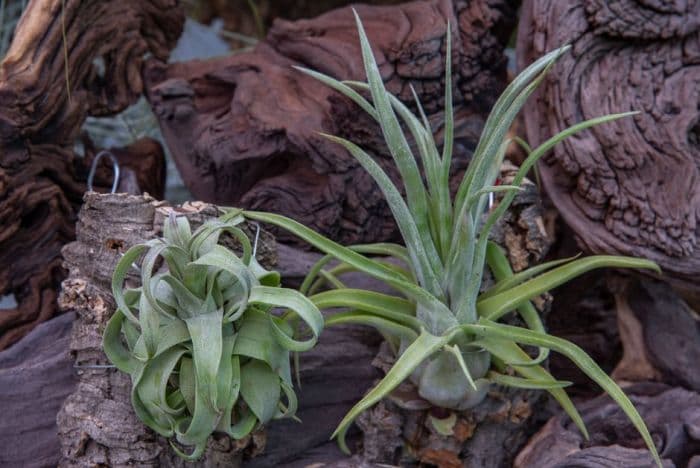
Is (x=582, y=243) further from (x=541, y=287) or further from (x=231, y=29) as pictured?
(x=231, y=29)

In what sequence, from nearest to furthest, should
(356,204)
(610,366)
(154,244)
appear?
(154,244) < (356,204) < (610,366)

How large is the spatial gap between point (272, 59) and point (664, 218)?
64 cm

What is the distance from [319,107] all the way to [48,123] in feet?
1.27

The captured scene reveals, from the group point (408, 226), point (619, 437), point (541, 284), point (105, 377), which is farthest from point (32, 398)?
point (619, 437)

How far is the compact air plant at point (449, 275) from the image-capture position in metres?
0.78

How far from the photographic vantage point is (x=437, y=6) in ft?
3.73

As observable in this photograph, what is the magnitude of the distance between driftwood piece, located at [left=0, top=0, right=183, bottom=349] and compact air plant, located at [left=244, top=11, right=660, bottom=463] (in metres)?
0.41

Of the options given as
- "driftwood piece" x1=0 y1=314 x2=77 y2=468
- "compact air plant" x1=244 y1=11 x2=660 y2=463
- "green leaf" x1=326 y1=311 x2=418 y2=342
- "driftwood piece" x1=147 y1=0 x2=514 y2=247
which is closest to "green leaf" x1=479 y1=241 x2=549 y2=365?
"compact air plant" x1=244 y1=11 x2=660 y2=463

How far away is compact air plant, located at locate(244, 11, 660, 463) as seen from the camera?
30.9 inches

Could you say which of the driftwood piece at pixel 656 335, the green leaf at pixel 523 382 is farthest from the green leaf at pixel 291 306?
the driftwood piece at pixel 656 335

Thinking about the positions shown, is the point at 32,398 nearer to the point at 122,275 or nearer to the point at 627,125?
the point at 122,275

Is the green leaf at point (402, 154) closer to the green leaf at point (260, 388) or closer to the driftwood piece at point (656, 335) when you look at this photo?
the green leaf at point (260, 388)

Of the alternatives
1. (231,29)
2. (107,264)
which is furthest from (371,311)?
(231,29)

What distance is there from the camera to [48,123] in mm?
1057
